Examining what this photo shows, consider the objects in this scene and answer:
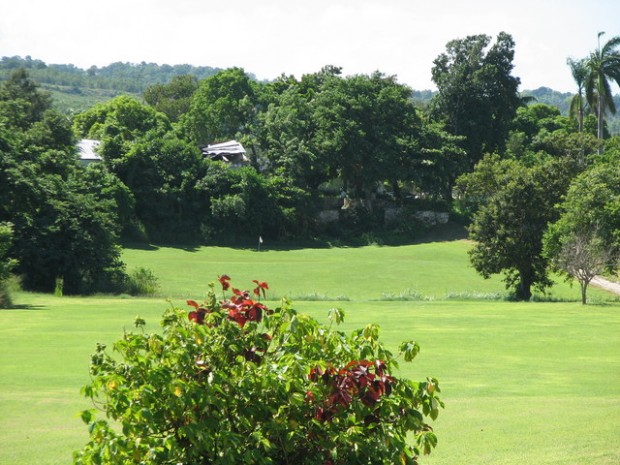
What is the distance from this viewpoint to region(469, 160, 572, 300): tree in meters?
49.2

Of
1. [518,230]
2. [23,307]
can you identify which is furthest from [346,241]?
[23,307]

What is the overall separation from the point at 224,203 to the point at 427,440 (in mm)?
68678

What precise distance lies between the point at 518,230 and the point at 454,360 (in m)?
28.9

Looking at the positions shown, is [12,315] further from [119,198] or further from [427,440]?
[119,198]

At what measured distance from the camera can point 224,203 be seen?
75062mm

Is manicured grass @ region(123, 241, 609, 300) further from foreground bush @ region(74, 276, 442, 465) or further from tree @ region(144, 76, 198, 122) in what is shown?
tree @ region(144, 76, 198, 122)

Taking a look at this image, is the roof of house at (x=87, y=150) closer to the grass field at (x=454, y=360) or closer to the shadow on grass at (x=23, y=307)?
the grass field at (x=454, y=360)

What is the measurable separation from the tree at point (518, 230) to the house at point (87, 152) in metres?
37.7

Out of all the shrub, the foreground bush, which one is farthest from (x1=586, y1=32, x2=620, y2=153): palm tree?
the foreground bush

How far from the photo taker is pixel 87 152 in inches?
3329

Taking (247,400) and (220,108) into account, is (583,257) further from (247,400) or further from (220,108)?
(220,108)

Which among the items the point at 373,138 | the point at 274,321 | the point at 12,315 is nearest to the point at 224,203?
the point at 373,138

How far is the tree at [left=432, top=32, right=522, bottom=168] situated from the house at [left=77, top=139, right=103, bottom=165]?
32043 mm

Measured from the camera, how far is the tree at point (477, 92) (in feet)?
291
